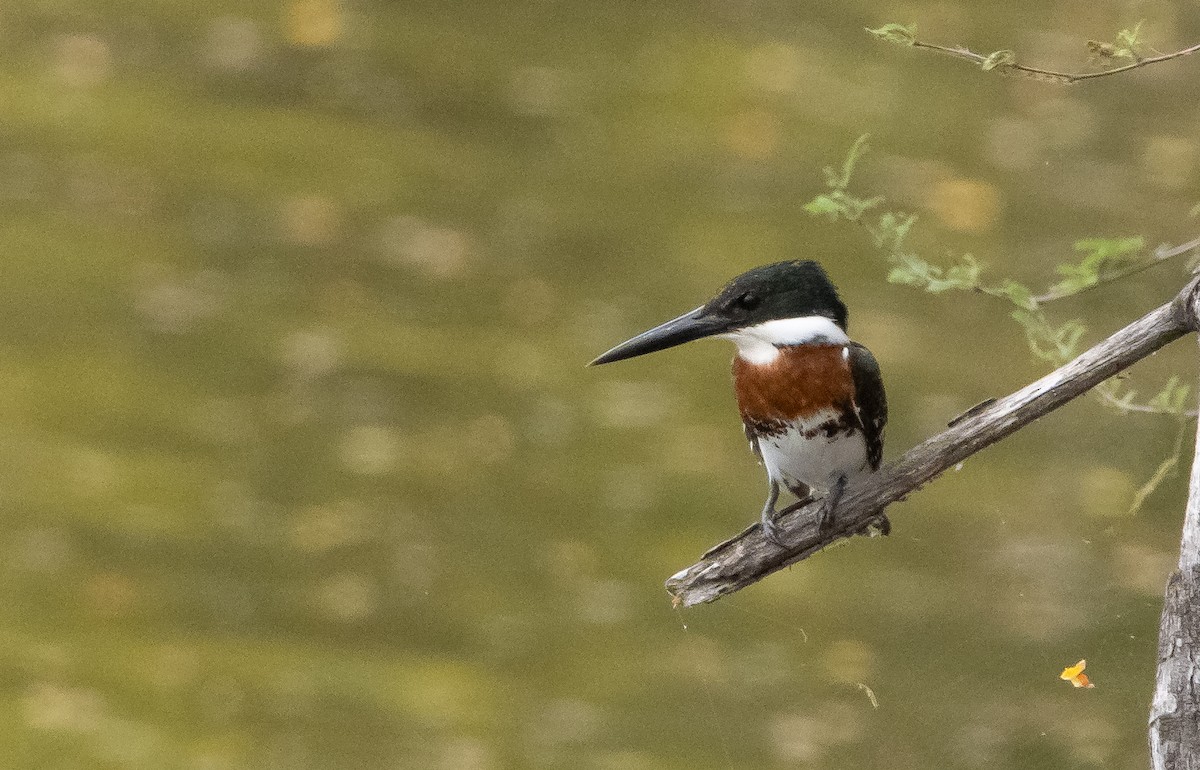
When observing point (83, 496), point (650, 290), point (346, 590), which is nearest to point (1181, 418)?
point (346, 590)

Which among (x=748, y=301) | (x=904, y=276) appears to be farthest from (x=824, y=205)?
(x=904, y=276)

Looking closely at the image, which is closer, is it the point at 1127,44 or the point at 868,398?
the point at 1127,44

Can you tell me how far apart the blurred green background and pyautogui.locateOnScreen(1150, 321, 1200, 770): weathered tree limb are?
0.97 m

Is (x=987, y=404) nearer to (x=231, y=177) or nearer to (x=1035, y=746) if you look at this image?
(x=1035, y=746)

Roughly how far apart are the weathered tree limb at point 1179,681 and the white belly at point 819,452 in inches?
19.6

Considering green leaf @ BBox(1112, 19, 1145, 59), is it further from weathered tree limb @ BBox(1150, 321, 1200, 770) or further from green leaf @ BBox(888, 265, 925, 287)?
green leaf @ BBox(888, 265, 925, 287)

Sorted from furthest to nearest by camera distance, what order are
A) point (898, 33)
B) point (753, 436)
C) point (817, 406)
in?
point (753, 436) → point (817, 406) → point (898, 33)

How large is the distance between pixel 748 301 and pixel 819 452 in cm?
27

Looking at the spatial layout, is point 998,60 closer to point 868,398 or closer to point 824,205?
point 824,205

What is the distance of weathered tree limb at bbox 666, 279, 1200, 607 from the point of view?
198 centimetres

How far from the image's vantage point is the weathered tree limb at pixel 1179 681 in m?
1.94

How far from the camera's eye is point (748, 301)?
2.19 meters

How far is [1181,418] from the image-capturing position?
2.61 meters

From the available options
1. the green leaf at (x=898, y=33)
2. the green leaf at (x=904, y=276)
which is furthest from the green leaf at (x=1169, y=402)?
the green leaf at (x=898, y=33)
